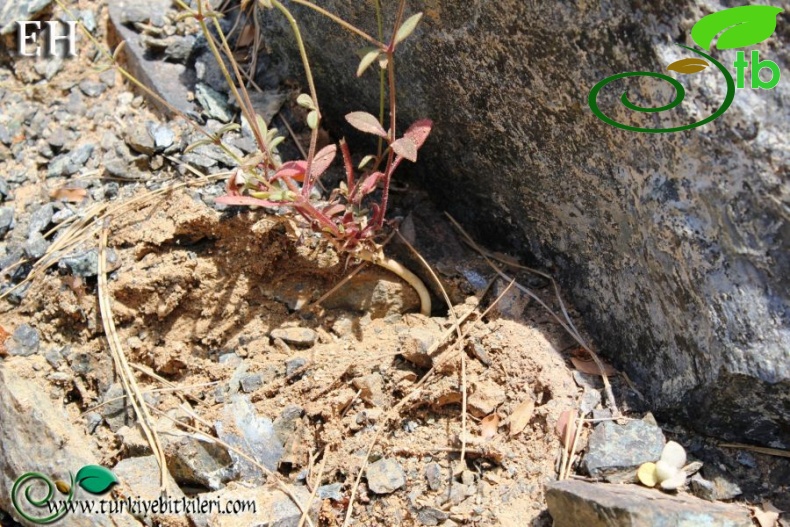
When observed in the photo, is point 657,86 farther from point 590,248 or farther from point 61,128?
point 61,128

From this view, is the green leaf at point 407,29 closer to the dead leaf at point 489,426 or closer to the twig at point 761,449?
the dead leaf at point 489,426

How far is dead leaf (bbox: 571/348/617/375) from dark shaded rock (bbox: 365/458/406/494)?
1.88ft

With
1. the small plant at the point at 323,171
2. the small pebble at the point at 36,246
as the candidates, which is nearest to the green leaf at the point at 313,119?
the small plant at the point at 323,171

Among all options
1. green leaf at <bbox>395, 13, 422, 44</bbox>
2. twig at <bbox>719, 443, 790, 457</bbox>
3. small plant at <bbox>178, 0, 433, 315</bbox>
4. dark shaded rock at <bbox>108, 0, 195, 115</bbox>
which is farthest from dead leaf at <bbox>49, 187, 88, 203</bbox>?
twig at <bbox>719, 443, 790, 457</bbox>

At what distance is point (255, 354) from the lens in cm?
233

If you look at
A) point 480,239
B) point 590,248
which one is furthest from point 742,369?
point 480,239

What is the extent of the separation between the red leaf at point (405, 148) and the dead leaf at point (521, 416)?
726 mm

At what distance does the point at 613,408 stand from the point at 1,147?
7.47 feet

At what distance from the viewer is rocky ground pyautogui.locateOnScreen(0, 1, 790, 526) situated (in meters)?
1.92

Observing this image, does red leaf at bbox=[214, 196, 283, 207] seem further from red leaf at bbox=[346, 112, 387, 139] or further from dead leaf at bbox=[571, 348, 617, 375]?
dead leaf at bbox=[571, 348, 617, 375]

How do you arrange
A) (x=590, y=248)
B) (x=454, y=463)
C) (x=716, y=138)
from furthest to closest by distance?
1. (x=590, y=248)
2. (x=454, y=463)
3. (x=716, y=138)

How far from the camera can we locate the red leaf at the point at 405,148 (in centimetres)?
199

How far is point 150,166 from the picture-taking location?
8.39 ft

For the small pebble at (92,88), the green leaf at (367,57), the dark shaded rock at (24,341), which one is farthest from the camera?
the small pebble at (92,88)
